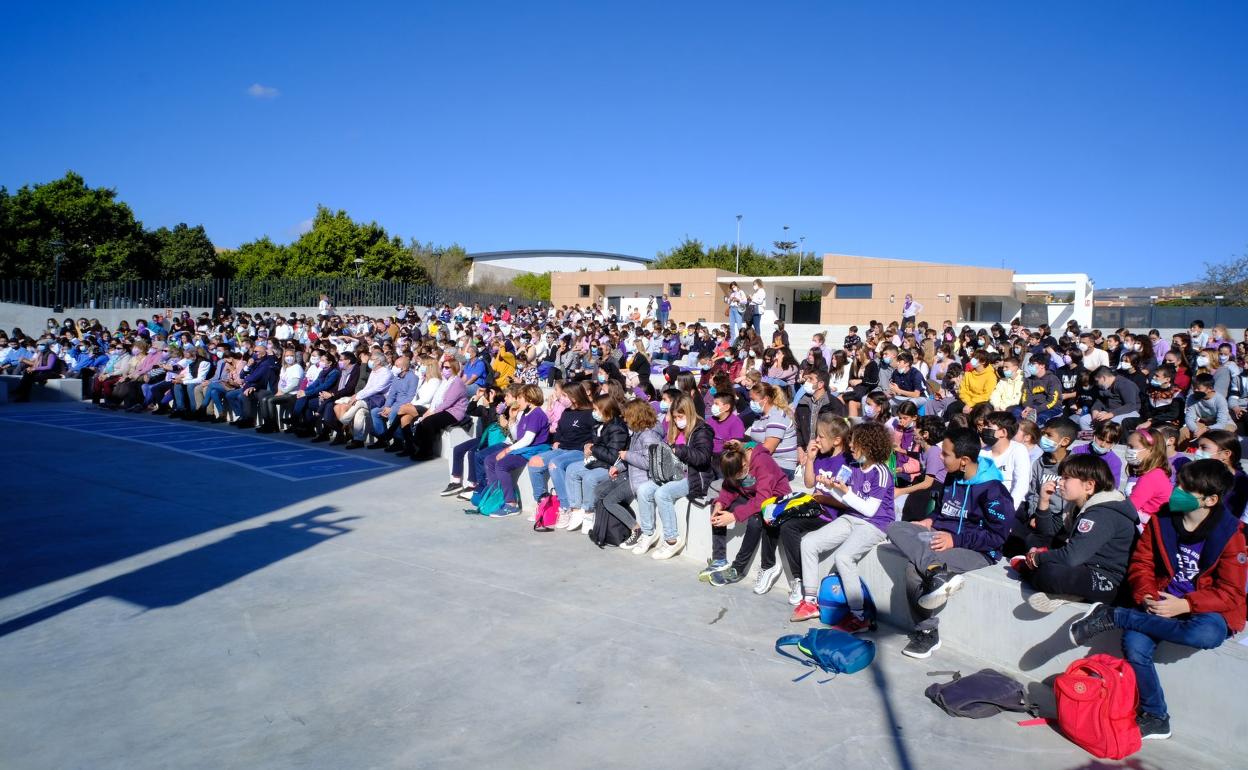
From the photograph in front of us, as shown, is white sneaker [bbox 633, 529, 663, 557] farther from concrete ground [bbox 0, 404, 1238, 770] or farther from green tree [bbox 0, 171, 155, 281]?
green tree [bbox 0, 171, 155, 281]

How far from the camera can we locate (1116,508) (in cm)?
487

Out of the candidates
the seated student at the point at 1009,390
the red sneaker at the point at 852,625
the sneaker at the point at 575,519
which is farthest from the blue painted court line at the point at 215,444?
the seated student at the point at 1009,390

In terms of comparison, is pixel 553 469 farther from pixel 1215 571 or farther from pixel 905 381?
pixel 905 381

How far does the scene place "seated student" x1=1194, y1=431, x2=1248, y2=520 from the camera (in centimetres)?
616

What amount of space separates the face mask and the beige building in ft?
82.6

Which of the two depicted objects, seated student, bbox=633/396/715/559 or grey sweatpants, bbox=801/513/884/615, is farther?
seated student, bbox=633/396/715/559

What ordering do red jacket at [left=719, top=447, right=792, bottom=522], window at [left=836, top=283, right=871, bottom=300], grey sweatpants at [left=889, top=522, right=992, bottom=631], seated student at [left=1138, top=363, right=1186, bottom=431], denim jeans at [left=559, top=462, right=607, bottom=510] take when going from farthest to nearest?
1. window at [left=836, top=283, right=871, bottom=300]
2. seated student at [left=1138, top=363, right=1186, bottom=431]
3. denim jeans at [left=559, top=462, right=607, bottom=510]
4. red jacket at [left=719, top=447, right=792, bottom=522]
5. grey sweatpants at [left=889, top=522, right=992, bottom=631]

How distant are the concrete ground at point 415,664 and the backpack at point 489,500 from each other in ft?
2.11

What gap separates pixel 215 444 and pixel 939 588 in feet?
38.1

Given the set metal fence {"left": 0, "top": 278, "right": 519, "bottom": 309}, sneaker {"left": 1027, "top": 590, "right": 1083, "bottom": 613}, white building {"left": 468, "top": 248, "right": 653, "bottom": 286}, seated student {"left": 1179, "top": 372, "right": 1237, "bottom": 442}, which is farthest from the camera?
white building {"left": 468, "top": 248, "right": 653, "bottom": 286}

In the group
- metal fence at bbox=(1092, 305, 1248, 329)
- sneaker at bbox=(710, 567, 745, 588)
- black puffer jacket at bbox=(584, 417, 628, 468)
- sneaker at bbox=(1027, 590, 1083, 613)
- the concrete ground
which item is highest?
metal fence at bbox=(1092, 305, 1248, 329)

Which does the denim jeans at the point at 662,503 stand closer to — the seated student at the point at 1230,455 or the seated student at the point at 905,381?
the seated student at the point at 1230,455

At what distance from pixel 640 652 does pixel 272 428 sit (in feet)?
36.6

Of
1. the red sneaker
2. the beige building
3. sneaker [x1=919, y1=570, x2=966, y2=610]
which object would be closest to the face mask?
sneaker [x1=919, y1=570, x2=966, y2=610]
